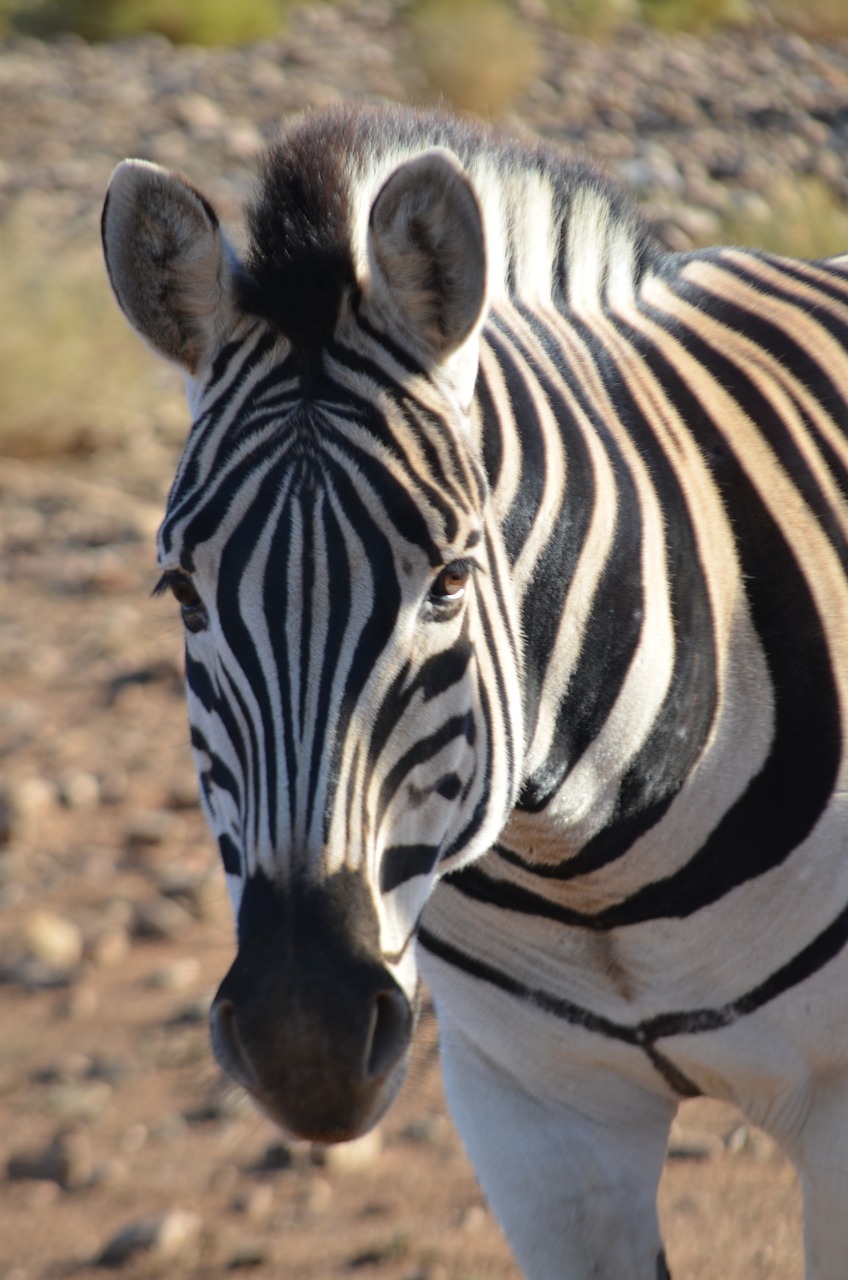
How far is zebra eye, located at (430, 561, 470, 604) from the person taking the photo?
1668 millimetres

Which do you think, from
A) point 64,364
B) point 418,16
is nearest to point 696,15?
point 418,16

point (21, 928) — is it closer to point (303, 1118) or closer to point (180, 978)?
point (180, 978)

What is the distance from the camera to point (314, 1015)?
4.82 feet

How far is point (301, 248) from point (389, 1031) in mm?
973

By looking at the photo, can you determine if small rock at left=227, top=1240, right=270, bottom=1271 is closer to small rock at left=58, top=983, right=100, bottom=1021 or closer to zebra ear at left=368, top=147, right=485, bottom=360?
small rock at left=58, top=983, right=100, bottom=1021

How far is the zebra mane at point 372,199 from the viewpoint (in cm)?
179

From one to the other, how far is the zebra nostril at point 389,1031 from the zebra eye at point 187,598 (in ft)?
1.71

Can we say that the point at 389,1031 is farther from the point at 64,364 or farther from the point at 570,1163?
the point at 64,364

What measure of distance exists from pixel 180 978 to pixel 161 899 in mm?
452

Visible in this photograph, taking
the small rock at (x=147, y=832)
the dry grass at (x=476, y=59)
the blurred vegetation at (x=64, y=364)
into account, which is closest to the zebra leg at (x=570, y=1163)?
the small rock at (x=147, y=832)

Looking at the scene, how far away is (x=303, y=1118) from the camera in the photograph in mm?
1489

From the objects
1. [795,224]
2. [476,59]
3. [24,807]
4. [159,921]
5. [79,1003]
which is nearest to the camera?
[79,1003]

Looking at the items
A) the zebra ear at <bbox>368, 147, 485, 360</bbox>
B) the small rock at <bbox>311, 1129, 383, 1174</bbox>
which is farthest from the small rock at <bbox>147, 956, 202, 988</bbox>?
the zebra ear at <bbox>368, 147, 485, 360</bbox>

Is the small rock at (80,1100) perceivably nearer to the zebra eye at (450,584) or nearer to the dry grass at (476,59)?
the zebra eye at (450,584)
